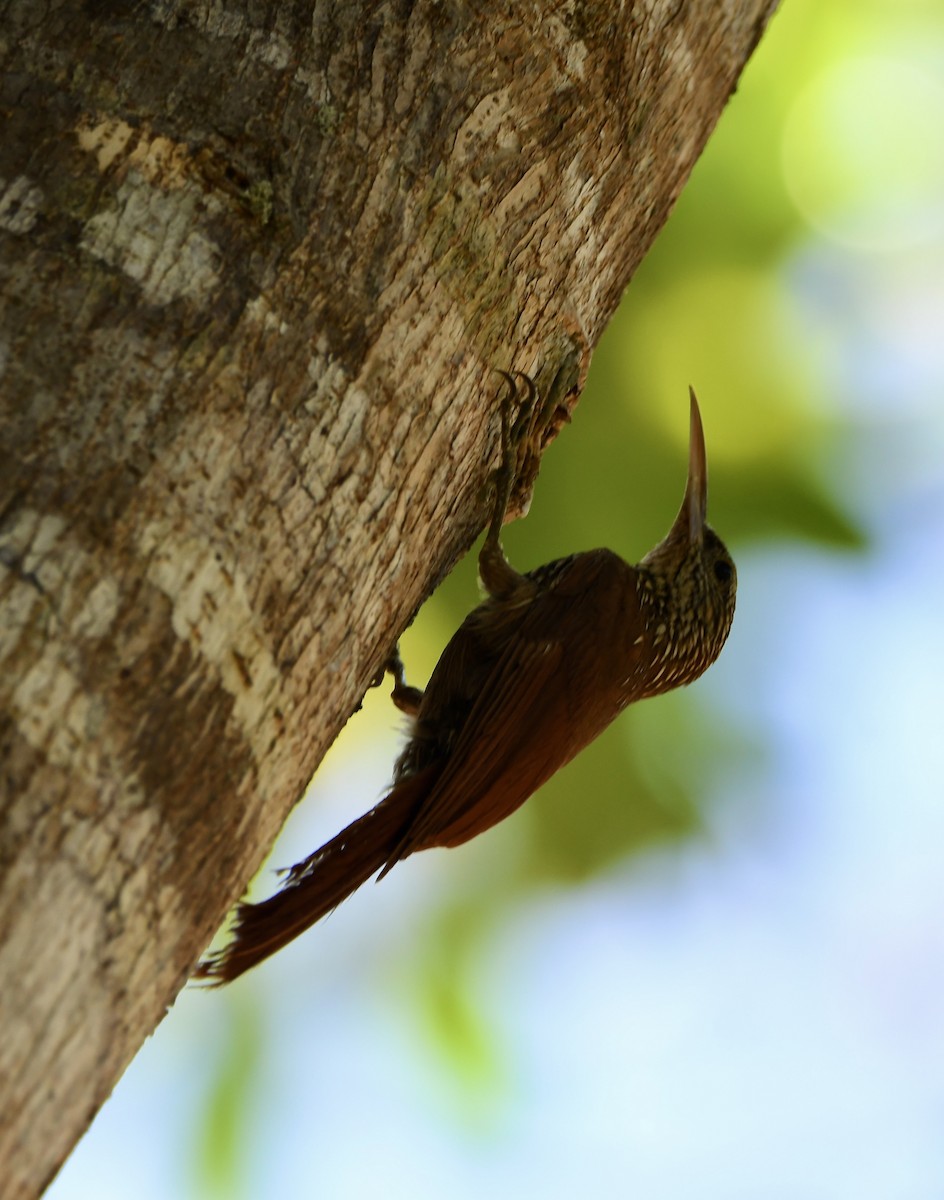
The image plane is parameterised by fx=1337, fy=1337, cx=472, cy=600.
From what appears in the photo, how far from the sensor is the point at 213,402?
48.3 inches

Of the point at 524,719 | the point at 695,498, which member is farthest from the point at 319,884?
the point at 695,498

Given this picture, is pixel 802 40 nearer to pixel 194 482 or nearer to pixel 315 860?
pixel 315 860

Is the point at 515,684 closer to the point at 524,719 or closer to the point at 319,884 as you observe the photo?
the point at 524,719

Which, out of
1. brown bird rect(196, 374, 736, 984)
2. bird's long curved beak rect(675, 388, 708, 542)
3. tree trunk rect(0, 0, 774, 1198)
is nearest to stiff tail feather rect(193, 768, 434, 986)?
brown bird rect(196, 374, 736, 984)

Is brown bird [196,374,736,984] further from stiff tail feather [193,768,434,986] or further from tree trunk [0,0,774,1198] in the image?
tree trunk [0,0,774,1198]

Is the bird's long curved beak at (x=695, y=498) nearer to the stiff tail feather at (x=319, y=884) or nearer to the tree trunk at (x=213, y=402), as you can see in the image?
the stiff tail feather at (x=319, y=884)

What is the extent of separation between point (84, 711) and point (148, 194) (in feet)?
1.76

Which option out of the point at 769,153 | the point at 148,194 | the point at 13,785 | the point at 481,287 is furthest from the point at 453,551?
the point at 769,153

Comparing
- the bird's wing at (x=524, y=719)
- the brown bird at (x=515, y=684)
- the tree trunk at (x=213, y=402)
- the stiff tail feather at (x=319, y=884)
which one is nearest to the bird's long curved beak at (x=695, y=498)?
the brown bird at (x=515, y=684)

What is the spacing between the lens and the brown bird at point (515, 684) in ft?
7.37

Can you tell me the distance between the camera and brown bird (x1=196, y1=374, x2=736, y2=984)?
2246mm

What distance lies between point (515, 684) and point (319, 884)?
0.65 metres

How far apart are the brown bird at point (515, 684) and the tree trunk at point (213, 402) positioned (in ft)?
1.17

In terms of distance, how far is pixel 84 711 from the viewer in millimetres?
1033
